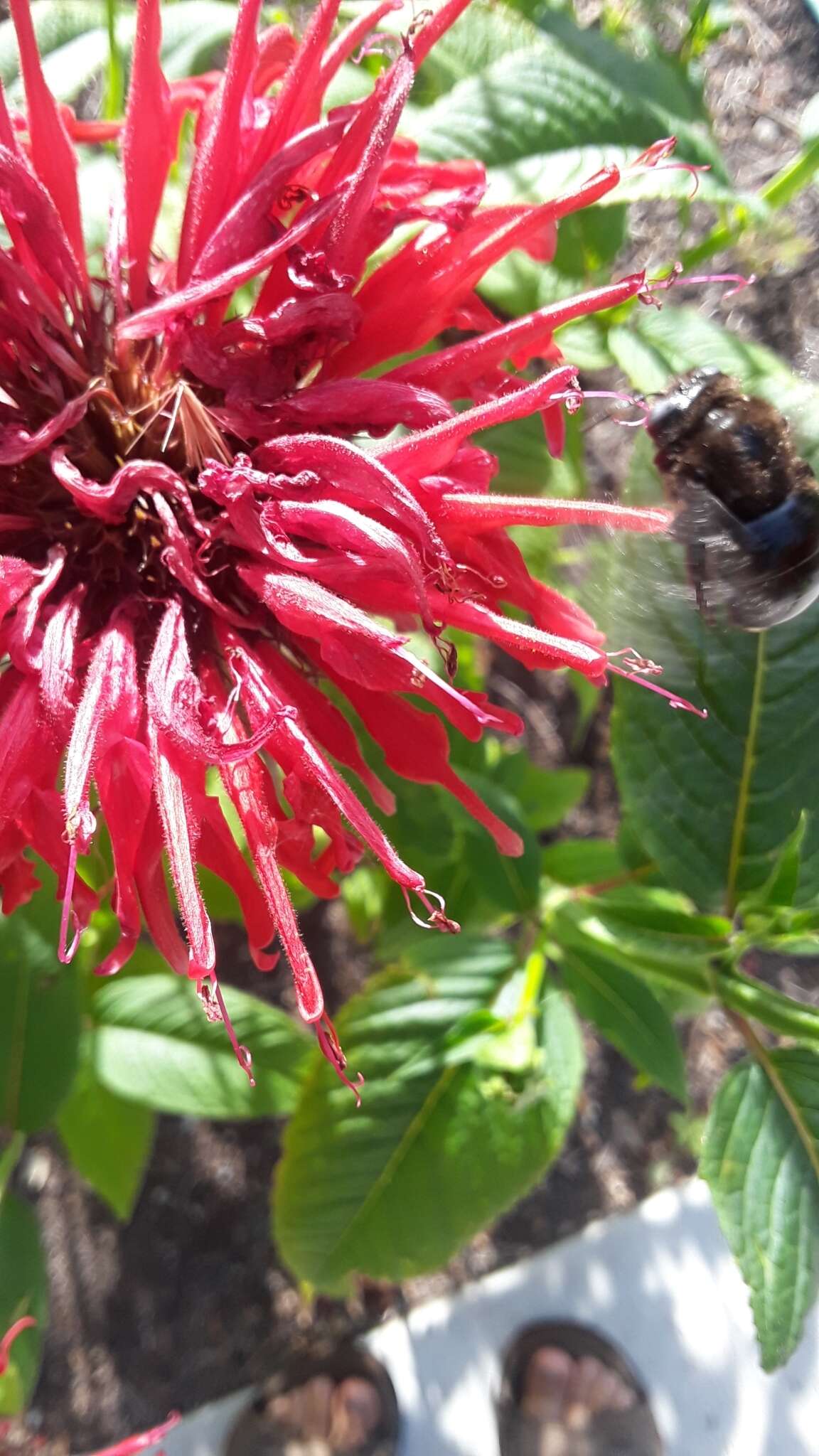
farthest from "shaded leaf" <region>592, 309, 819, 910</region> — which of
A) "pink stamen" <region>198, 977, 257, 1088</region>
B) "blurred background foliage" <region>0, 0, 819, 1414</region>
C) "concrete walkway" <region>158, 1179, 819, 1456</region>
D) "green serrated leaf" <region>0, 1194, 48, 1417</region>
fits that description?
"concrete walkway" <region>158, 1179, 819, 1456</region>

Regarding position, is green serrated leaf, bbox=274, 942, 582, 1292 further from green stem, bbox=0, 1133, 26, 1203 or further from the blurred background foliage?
green stem, bbox=0, 1133, 26, 1203

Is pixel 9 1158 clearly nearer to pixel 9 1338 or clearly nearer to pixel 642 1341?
pixel 9 1338

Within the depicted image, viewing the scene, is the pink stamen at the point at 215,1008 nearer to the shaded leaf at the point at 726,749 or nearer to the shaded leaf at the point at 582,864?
the shaded leaf at the point at 726,749

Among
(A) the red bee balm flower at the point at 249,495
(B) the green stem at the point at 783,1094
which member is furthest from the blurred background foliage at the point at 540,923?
(A) the red bee balm flower at the point at 249,495

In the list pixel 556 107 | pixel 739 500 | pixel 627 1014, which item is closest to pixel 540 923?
pixel 627 1014

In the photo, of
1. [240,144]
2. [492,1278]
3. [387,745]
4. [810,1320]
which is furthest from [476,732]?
[810,1320]

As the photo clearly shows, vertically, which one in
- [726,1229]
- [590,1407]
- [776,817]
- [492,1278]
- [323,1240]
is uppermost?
[776,817]

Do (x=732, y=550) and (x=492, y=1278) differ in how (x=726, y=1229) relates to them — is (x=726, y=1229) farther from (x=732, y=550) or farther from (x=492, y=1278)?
(x=492, y=1278)
